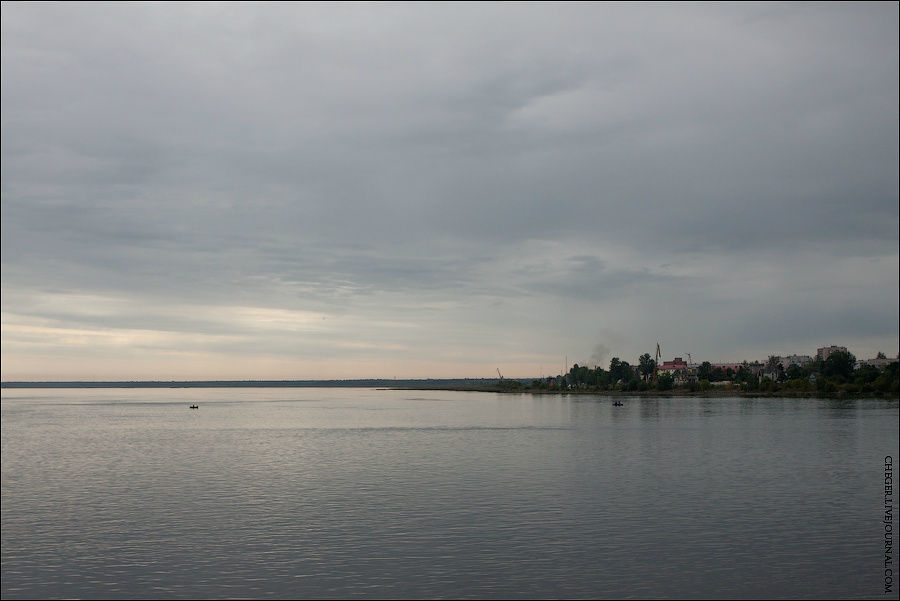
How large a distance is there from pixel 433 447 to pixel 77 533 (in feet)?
196

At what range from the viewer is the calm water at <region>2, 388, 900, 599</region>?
3528 centimetres

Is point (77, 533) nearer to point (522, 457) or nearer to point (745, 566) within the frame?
point (745, 566)

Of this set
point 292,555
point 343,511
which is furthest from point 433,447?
point 292,555

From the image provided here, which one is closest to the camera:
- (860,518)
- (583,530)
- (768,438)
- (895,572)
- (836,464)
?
(895,572)

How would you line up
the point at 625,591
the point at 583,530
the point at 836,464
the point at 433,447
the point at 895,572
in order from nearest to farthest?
the point at 625,591, the point at 895,572, the point at 583,530, the point at 836,464, the point at 433,447

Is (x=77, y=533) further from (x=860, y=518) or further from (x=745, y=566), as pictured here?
(x=860, y=518)

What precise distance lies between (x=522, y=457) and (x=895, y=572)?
51707mm

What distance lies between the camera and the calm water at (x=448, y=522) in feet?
116

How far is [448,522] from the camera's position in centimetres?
4784

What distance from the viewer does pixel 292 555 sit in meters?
40.1

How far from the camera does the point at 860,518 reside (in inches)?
1962

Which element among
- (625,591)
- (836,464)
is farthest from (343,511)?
(836,464)

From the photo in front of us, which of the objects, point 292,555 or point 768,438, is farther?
point 768,438

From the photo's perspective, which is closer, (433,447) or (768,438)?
(433,447)
